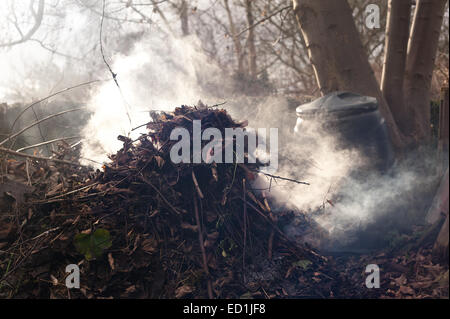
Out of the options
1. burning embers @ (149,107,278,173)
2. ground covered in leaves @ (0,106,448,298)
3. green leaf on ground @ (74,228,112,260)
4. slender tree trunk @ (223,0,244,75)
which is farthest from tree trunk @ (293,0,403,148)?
slender tree trunk @ (223,0,244,75)

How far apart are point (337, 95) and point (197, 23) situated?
7965mm

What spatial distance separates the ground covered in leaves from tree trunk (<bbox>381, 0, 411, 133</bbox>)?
1923mm

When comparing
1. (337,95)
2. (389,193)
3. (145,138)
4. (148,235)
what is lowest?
(148,235)

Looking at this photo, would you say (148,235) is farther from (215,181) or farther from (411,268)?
(411,268)

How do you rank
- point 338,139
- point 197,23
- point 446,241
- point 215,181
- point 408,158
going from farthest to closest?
point 197,23
point 408,158
point 338,139
point 215,181
point 446,241

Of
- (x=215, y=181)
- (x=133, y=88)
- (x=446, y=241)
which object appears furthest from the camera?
(x=133, y=88)

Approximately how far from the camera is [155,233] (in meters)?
3.03

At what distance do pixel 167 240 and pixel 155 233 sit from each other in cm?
11

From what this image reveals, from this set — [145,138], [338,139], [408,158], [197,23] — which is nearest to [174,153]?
[145,138]

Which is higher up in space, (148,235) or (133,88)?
(133,88)

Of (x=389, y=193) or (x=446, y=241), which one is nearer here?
(x=446, y=241)

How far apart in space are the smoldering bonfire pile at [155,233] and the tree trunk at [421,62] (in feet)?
6.96

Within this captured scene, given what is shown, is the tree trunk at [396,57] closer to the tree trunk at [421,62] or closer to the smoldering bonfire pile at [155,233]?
the tree trunk at [421,62]

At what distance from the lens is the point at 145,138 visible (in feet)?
11.7
